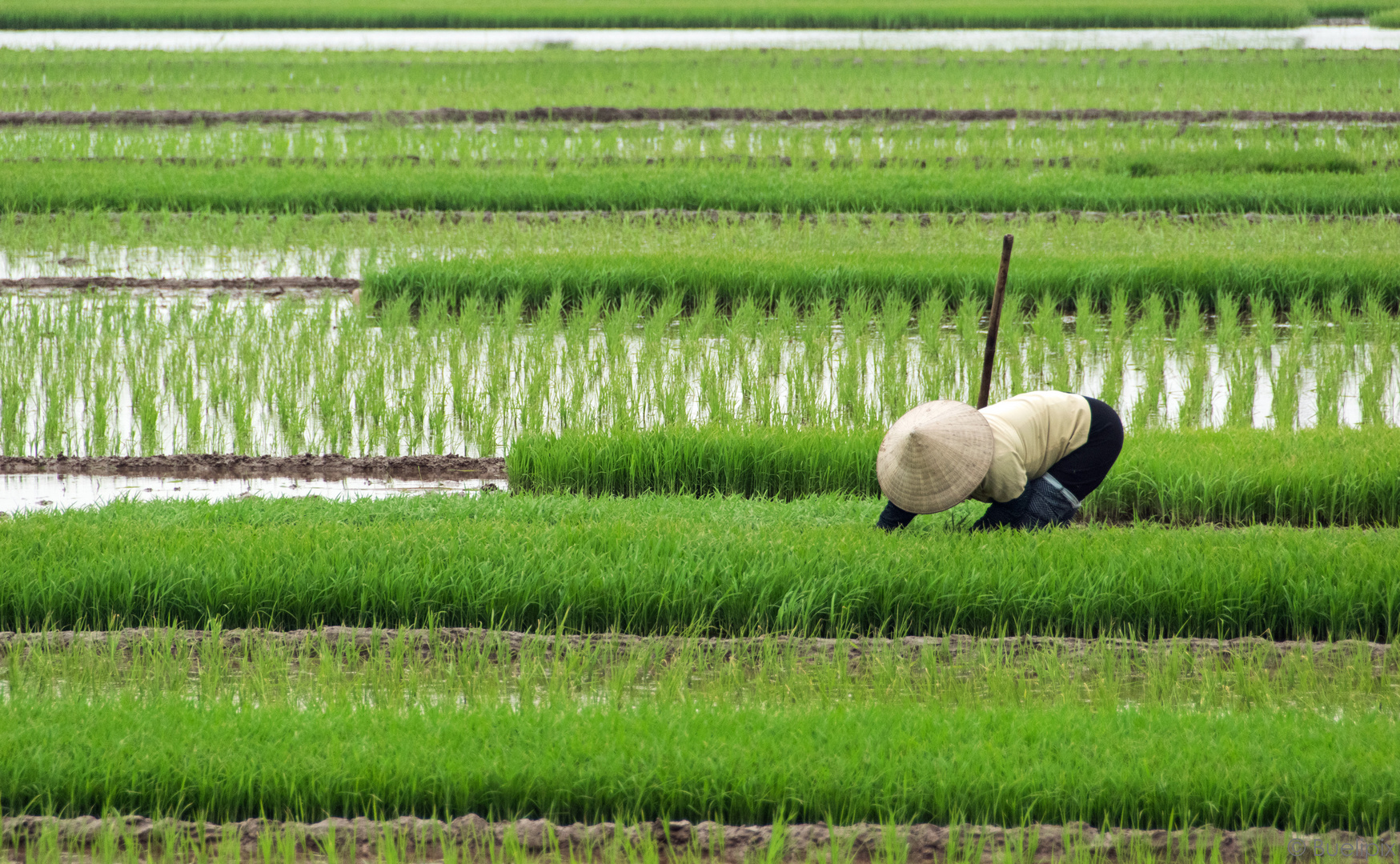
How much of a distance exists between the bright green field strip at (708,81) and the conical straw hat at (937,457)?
401 inches

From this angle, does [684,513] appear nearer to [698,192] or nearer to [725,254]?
[725,254]

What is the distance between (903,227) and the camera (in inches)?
338

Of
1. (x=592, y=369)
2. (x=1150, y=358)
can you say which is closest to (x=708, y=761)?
(x=592, y=369)

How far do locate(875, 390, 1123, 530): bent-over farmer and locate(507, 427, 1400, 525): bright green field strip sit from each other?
2.34 feet

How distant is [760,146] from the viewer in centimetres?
1127

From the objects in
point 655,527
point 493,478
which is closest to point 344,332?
point 493,478

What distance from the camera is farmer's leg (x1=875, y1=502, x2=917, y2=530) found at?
3.54 m

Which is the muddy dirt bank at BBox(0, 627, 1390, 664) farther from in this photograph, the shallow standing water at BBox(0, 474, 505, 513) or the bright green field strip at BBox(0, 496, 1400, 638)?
the shallow standing water at BBox(0, 474, 505, 513)

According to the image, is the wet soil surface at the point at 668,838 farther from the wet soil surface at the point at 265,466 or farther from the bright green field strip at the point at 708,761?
the wet soil surface at the point at 265,466

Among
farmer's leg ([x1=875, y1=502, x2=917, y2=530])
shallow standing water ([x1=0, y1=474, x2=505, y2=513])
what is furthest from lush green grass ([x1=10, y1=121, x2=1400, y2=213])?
farmer's leg ([x1=875, y1=502, x2=917, y2=530])

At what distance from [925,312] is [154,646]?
446 centimetres

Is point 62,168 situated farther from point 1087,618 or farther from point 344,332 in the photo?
point 1087,618

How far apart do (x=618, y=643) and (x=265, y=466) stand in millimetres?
2302

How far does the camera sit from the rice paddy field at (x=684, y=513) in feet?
Answer: 8.09
